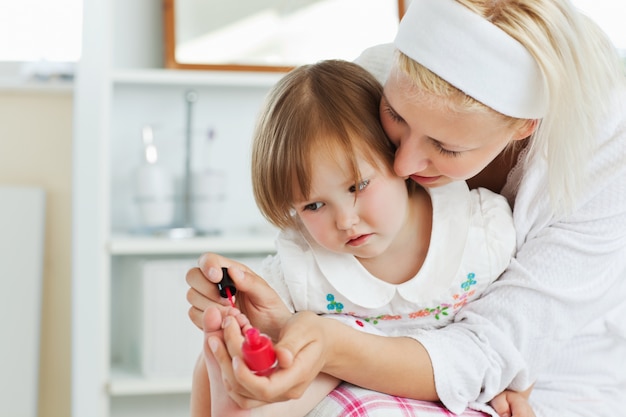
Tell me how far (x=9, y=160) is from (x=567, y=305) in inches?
89.5

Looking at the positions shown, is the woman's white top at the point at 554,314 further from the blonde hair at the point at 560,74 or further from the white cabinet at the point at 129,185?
the white cabinet at the point at 129,185

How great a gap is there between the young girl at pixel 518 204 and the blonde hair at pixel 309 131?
0.13 ft

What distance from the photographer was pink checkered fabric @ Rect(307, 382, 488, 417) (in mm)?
1019

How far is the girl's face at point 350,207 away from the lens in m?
1.07

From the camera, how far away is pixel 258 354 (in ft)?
2.77

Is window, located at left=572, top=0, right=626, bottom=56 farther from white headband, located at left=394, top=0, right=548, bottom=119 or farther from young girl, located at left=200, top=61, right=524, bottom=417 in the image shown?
white headband, located at left=394, top=0, right=548, bottom=119

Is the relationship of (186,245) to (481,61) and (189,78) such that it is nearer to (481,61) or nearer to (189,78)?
(189,78)

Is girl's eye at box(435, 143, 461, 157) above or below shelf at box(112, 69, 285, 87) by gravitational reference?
above

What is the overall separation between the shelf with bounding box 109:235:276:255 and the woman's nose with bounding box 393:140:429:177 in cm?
144

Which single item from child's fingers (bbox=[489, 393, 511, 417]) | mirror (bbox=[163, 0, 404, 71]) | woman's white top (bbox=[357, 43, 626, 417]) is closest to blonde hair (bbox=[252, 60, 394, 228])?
woman's white top (bbox=[357, 43, 626, 417])

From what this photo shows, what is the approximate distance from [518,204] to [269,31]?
189cm

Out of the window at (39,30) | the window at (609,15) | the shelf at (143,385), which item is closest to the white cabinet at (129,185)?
the shelf at (143,385)

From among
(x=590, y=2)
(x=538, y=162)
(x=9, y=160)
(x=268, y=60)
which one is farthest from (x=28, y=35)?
(x=538, y=162)

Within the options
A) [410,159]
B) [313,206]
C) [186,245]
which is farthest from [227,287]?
[186,245]
